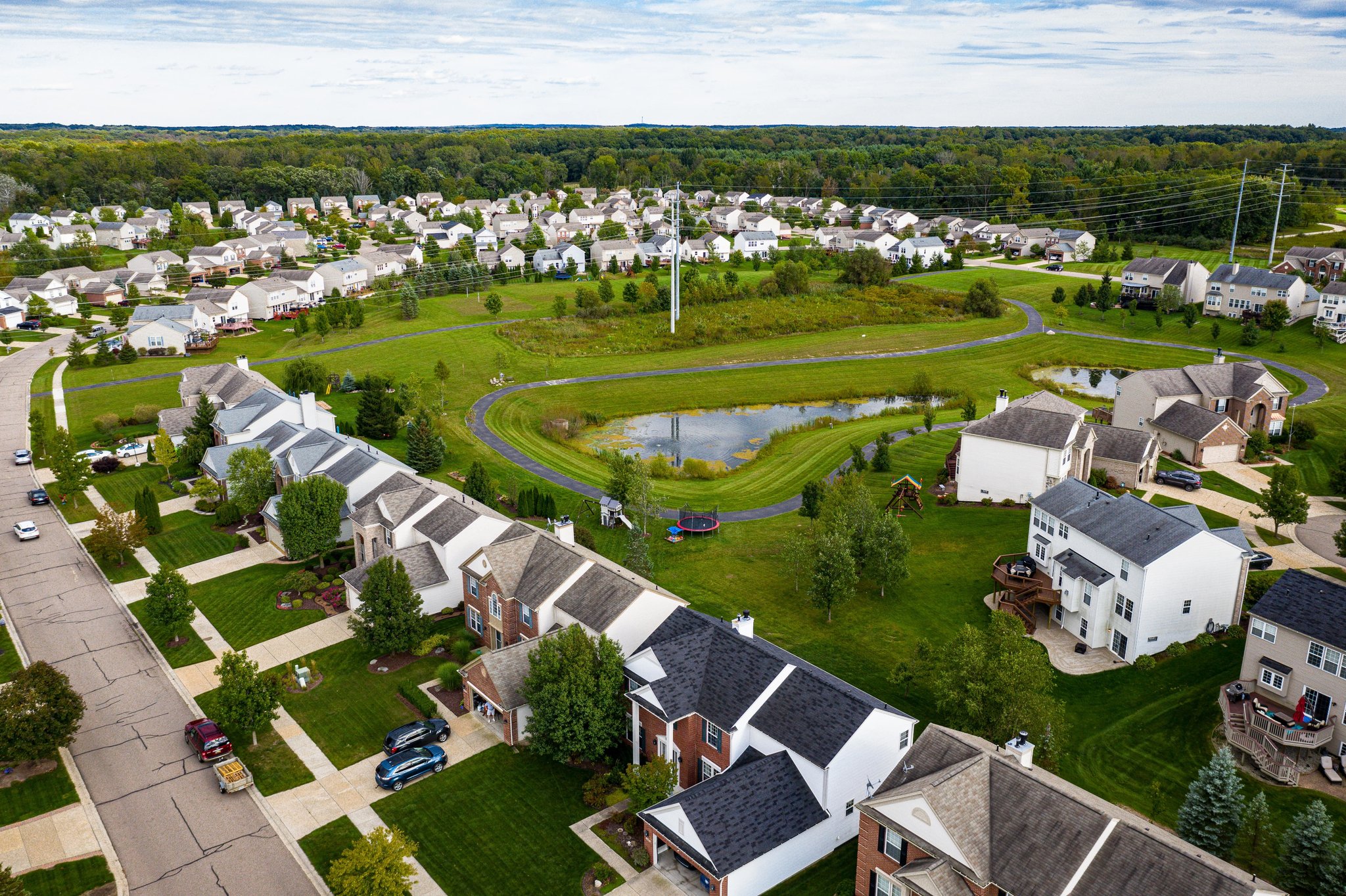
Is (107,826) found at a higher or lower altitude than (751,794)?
lower

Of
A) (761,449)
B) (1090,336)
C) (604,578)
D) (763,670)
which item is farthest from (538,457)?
(1090,336)

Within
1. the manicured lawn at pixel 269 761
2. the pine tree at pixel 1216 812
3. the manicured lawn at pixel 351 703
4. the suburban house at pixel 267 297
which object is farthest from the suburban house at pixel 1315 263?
the suburban house at pixel 267 297

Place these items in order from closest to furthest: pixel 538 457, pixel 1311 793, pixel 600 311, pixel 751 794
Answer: pixel 751 794 < pixel 1311 793 < pixel 538 457 < pixel 600 311

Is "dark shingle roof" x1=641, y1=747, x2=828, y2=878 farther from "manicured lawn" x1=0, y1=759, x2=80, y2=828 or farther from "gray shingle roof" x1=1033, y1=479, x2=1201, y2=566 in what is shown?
"manicured lawn" x1=0, y1=759, x2=80, y2=828

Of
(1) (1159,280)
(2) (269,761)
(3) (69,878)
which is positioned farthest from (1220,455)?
(3) (69,878)

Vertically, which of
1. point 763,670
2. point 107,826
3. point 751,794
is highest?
point 763,670

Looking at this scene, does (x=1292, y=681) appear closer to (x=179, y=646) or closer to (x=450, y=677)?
(x=450, y=677)

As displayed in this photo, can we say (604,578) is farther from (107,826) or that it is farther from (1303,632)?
(1303,632)

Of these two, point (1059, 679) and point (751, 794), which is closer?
point (751, 794)
